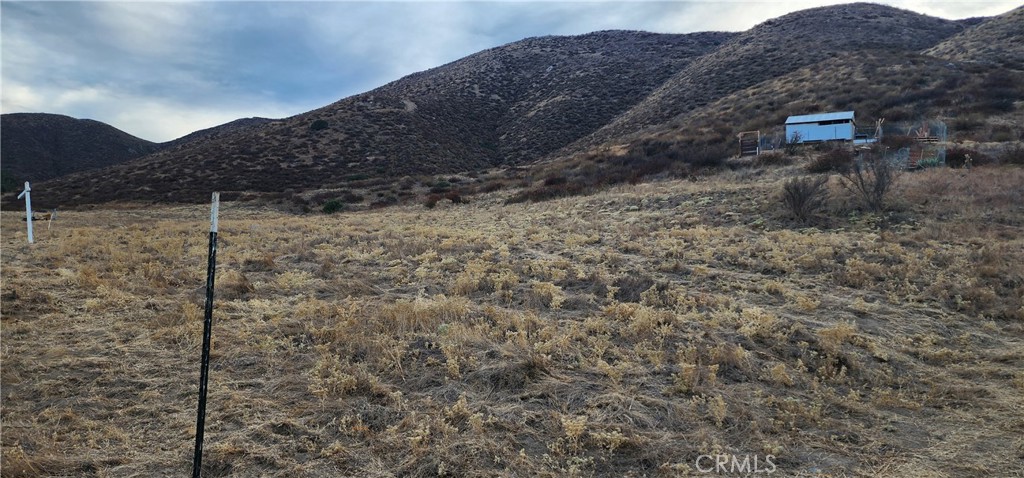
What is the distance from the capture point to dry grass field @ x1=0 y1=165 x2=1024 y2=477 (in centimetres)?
406

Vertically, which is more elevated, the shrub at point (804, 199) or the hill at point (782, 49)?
the hill at point (782, 49)

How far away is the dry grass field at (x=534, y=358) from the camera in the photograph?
4.06 metres

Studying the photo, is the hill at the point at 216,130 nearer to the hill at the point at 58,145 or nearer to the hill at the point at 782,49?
the hill at the point at 58,145

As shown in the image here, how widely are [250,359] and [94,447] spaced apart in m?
1.82

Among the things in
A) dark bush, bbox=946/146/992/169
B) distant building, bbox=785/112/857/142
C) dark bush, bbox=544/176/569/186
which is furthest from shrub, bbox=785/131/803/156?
dark bush, bbox=544/176/569/186

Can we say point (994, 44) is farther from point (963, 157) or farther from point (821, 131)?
point (963, 157)

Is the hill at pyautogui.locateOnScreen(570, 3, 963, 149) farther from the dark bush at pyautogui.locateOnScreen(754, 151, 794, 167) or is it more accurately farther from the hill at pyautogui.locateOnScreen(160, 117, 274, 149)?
the hill at pyautogui.locateOnScreen(160, 117, 274, 149)

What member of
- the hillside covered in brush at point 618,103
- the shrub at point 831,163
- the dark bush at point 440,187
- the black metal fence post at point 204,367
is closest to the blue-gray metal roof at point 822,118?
the hillside covered in brush at point 618,103

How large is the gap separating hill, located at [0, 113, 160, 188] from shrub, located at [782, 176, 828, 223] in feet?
283

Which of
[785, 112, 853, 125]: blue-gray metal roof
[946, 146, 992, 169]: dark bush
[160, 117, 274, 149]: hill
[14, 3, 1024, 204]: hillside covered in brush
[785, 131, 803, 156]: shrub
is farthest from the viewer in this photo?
[160, 117, 274, 149]: hill

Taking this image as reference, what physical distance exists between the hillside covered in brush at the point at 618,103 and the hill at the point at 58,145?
27.2 metres

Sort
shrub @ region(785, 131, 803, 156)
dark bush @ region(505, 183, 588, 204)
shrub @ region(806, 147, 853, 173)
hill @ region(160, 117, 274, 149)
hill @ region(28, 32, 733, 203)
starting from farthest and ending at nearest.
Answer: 1. hill @ region(160, 117, 274, 149)
2. hill @ region(28, 32, 733, 203)
3. shrub @ region(785, 131, 803, 156)
4. dark bush @ region(505, 183, 588, 204)
5. shrub @ region(806, 147, 853, 173)

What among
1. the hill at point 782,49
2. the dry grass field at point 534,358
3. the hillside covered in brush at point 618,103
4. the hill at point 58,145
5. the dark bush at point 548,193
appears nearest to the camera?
the dry grass field at point 534,358

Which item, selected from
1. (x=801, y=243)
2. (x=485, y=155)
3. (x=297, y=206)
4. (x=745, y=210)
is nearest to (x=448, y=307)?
(x=801, y=243)
